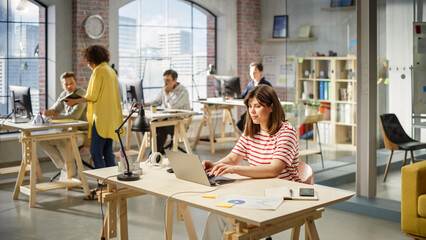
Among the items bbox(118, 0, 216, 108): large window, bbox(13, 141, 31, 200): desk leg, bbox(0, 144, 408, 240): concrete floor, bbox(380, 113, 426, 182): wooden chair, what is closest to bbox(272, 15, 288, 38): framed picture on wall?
bbox(118, 0, 216, 108): large window

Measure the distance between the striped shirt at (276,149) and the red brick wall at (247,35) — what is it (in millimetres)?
6863

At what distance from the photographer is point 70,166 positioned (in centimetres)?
610

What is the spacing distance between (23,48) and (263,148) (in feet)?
18.2

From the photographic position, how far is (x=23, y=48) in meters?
8.02

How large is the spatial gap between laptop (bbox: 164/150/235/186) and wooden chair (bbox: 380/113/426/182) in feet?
7.84

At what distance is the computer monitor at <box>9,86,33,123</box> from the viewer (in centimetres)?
606

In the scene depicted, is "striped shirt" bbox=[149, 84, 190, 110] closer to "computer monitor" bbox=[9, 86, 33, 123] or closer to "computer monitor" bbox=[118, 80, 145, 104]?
"computer monitor" bbox=[118, 80, 145, 104]

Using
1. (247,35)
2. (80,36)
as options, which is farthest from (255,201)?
(247,35)

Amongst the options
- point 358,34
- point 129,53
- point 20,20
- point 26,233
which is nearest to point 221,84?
point 129,53

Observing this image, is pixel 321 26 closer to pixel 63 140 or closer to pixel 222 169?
pixel 222 169

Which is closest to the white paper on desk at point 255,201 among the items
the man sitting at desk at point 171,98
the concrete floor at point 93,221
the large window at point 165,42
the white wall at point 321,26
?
the concrete floor at point 93,221

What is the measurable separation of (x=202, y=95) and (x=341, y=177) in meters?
5.32

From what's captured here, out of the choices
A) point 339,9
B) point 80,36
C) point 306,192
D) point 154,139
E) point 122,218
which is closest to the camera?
point 306,192

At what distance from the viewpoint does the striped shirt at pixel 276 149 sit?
11.2ft
